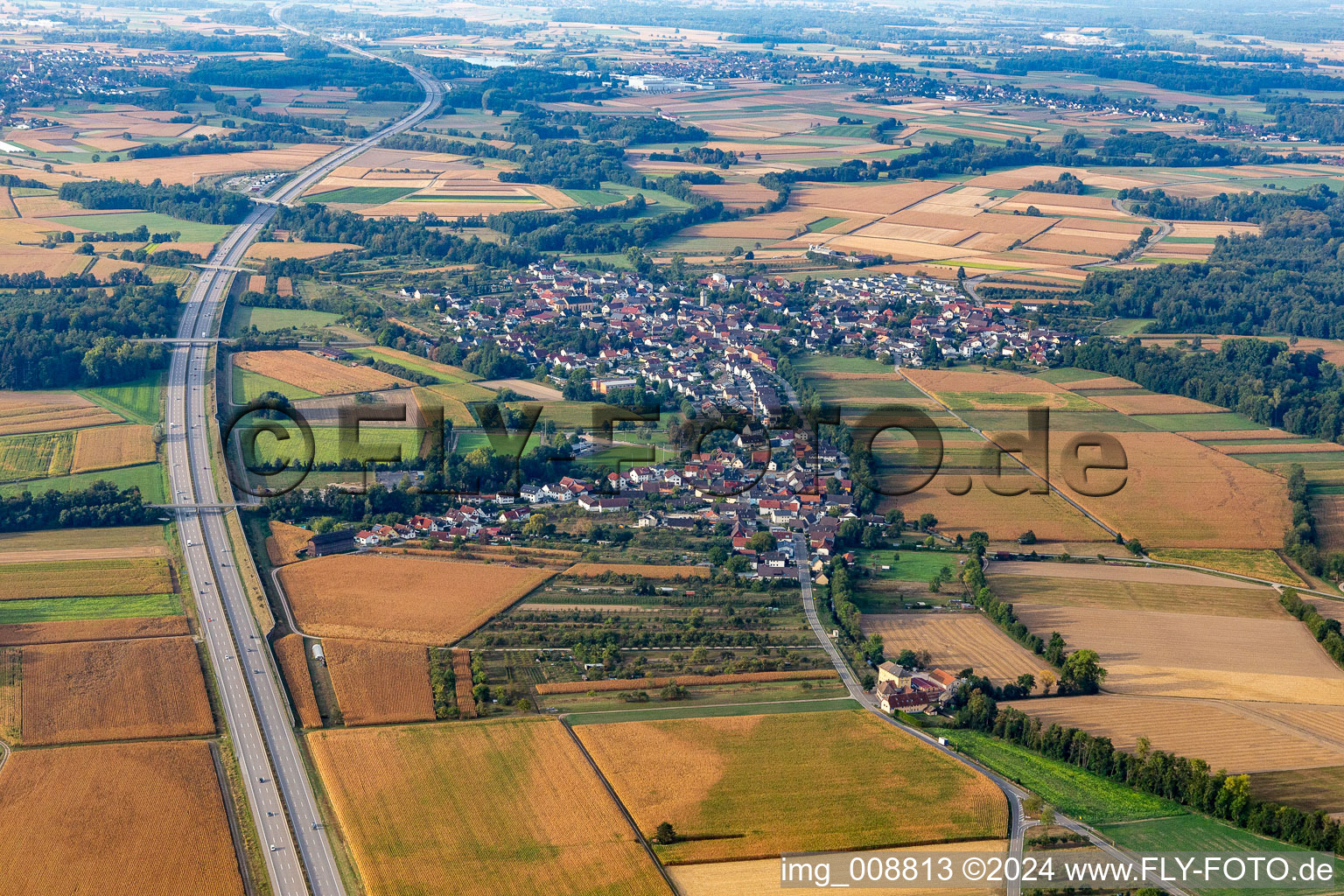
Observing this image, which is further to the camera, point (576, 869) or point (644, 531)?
point (644, 531)

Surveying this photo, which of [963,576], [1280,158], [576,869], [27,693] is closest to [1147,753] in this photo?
[963,576]

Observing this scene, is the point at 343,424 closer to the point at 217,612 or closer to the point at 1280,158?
the point at 217,612

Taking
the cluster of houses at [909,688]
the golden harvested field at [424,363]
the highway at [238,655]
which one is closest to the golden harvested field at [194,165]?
the highway at [238,655]

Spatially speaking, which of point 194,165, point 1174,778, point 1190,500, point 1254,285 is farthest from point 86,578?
point 194,165

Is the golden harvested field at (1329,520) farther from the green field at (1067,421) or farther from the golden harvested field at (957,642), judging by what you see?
the golden harvested field at (957,642)

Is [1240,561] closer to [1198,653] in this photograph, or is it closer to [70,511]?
[1198,653]

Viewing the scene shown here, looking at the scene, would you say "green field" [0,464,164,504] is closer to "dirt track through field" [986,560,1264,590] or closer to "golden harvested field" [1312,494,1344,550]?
"dirt track through field" [986,560,1264,590]

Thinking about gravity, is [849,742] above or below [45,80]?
below
